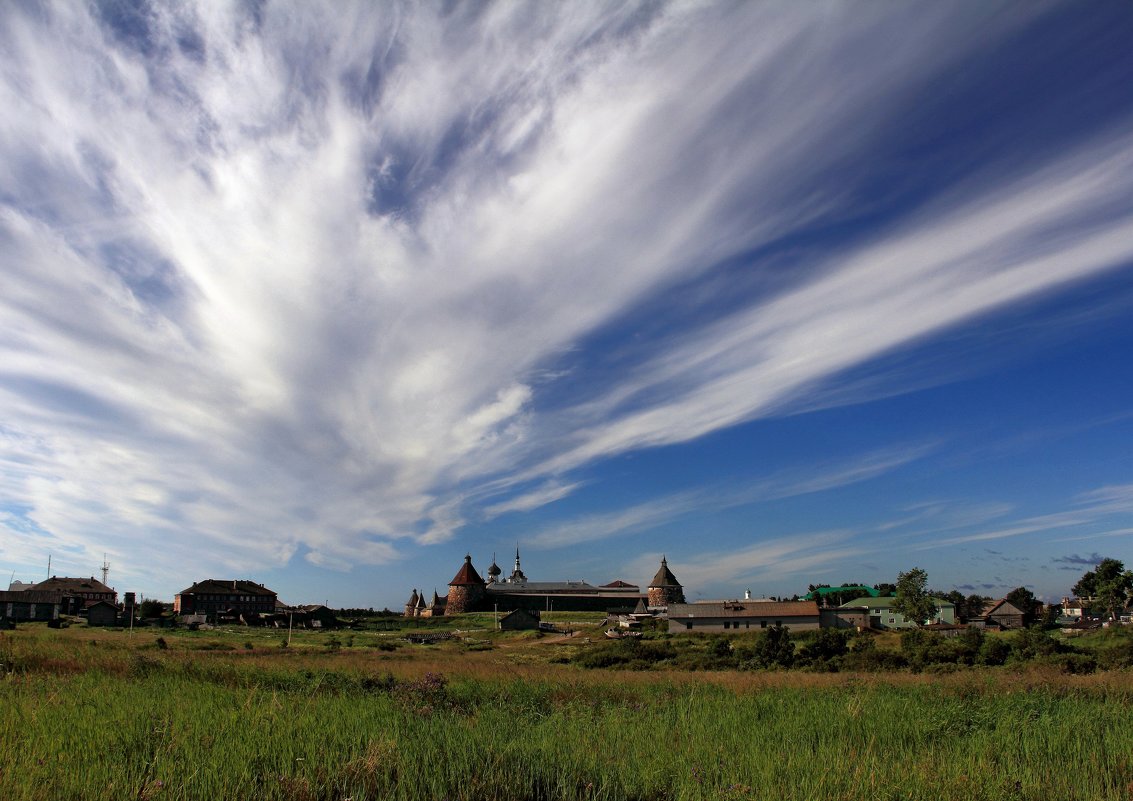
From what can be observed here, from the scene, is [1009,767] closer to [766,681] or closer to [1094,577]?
[766,681]

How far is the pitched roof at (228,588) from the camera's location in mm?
101500

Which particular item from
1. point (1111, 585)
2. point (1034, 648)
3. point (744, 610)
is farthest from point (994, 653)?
point (1111, 585)

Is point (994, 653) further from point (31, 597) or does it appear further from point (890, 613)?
point (31, 597)

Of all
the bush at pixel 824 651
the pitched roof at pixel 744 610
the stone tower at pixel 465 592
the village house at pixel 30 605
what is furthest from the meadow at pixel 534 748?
the stone tower at pixel 465 592

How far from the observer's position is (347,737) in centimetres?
693

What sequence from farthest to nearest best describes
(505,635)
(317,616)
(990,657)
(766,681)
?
(317,616) → (505,635) → (990,657) → (766,681)

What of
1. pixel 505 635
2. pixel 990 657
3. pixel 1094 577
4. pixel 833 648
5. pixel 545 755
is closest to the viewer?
pixel 545 755

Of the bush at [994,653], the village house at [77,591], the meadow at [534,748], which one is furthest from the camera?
the village house at [77,591]

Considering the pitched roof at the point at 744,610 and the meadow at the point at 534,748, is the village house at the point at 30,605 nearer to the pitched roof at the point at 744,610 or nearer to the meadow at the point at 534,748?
the pitched roof at the point at 744,610

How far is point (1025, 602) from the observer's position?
86562 mm

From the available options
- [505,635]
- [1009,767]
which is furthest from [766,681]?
[505,635]

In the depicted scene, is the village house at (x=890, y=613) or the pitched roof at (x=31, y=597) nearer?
the village house at (x=890, y=613)

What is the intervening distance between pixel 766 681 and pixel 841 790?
13.4 m

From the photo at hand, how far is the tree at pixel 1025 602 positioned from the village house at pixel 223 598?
106197 millimetres
